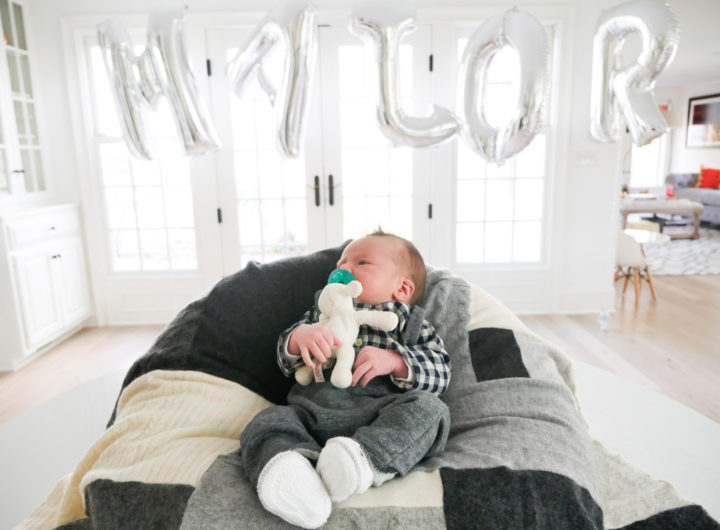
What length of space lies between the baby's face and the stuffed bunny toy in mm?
106

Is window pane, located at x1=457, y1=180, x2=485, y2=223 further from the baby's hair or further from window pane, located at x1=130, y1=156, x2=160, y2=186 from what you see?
the baby's hair

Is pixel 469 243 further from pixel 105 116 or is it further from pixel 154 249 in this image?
pixel 105 116

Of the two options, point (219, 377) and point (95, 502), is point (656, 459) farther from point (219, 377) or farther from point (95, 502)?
point (95, 502)

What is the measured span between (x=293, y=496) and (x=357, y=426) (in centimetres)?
27

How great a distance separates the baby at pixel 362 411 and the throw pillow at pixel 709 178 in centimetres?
882

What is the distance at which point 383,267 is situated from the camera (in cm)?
124

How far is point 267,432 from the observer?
2.95 ft

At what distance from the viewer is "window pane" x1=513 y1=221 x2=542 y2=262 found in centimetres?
379

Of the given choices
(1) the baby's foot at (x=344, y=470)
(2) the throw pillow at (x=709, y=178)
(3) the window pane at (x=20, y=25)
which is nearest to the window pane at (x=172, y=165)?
(3) the window pane at (x=20, y=25)

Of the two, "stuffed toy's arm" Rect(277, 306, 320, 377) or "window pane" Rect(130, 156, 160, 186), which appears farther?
"window pane" Rect(130, 156, 160, 186)

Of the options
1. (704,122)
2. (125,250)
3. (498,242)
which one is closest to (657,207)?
(704,122)

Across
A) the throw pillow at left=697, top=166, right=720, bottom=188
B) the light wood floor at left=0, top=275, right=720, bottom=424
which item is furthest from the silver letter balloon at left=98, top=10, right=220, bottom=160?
the throw pillow at left=697, top=166, right=720, bottom=188

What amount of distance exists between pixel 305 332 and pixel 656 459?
81cm

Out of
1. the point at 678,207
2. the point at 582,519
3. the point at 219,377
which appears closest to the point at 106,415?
the point at 219,377
